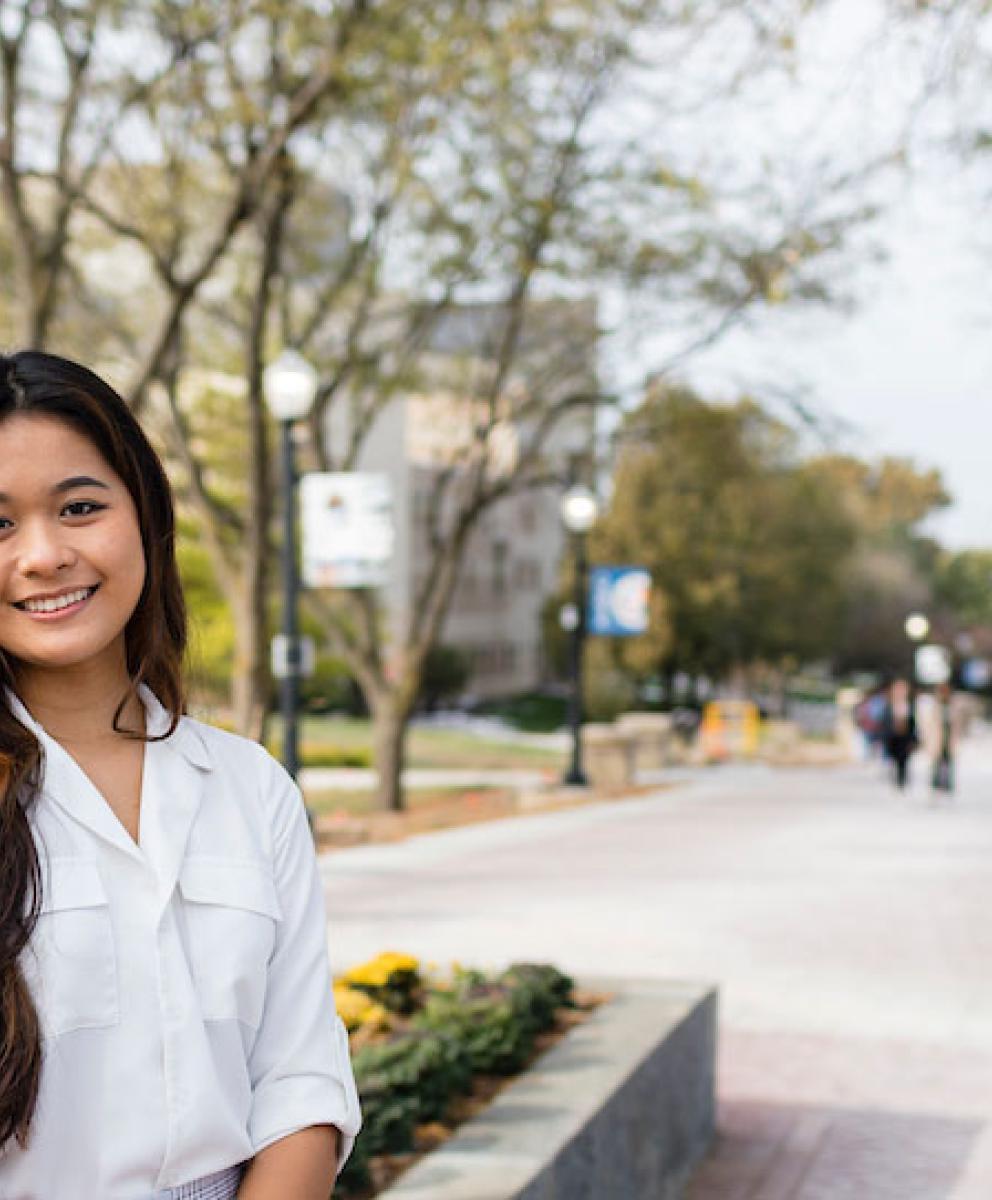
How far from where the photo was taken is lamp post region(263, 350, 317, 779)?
15.5 metres

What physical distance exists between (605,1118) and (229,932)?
3193 mm

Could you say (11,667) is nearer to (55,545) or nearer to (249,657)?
(55,545)

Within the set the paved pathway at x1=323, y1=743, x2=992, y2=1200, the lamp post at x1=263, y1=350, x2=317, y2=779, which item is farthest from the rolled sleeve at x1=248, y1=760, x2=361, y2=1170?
the lamp post at x1=263, y1=350, x2=317, y2=779

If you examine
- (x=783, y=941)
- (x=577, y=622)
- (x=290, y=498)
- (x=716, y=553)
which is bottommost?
(x=783, y=941)

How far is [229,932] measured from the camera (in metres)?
2.21

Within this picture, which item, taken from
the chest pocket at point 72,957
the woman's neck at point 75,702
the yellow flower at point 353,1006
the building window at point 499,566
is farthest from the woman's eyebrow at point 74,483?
the building window at point 499,566

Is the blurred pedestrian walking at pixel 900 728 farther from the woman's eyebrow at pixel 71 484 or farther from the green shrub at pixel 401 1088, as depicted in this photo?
the woman's eyebrow at pixel 71 484

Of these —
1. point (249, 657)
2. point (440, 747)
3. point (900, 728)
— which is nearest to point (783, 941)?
point (249, 657)

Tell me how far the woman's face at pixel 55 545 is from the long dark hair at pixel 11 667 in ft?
0.09

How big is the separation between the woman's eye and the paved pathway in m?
4.58

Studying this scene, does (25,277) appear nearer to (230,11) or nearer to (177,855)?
(230,11)

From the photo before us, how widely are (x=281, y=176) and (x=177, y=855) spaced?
15.1 metres

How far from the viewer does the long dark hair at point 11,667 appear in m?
2.04

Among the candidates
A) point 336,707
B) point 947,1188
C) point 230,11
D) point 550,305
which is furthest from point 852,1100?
point 336,707
